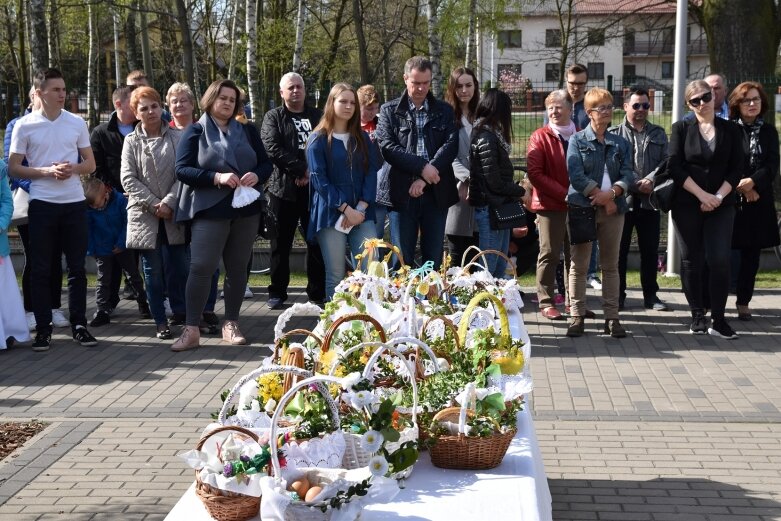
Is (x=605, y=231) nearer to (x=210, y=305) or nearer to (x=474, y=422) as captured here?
(x=210, y=305)

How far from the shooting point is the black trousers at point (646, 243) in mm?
10078

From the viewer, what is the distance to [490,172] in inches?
367

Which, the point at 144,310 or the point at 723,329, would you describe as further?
the point at 144,310

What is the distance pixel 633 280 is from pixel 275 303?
418 centimetres

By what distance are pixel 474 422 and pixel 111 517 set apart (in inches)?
81.7

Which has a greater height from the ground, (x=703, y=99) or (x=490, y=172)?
(x=703, y=99)

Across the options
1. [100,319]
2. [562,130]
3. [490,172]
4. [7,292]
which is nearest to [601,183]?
[562,130]

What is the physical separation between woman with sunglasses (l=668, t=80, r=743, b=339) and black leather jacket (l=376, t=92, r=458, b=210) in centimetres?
188

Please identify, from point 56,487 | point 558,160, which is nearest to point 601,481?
point 56,487

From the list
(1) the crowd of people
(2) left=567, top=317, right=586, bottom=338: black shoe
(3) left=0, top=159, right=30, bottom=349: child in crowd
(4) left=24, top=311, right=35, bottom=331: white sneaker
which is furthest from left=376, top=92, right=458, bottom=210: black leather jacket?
(4) left=24, top=311, right=35, bottom=331: white sneaker

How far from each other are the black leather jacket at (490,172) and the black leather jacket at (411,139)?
212 mm

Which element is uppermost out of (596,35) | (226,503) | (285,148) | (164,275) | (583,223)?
(596,35)

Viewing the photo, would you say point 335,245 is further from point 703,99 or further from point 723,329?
point 723,329

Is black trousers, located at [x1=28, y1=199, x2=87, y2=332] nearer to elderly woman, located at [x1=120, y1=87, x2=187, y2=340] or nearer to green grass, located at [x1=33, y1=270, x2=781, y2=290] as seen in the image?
elderly woman, located at [x1=120, y1=87, x2=187, y2=340]
